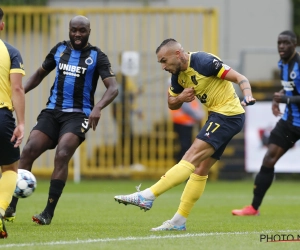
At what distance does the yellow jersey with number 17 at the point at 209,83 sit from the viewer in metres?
8.84

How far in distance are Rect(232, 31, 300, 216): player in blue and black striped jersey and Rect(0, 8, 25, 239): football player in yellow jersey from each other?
395 cm

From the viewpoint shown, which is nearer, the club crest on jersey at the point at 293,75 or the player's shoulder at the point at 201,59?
the player's shoulder at the point at 201,59

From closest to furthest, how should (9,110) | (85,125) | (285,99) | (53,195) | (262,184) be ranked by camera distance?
(9,110) < (53,195) < (85,125) < (285,99) < (262,184)

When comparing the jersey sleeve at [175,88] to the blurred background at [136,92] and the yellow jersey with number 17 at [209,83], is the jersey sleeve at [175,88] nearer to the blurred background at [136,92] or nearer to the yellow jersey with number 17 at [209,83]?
the yellow jersey with number 17 at [209,83]

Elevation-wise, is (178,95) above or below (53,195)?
above

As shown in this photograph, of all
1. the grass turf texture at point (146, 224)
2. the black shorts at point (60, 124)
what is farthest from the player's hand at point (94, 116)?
the grass turf texture at point (146, 224)

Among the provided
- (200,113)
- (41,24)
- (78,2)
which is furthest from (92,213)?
(78,2)

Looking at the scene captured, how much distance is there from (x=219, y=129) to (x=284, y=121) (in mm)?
2978

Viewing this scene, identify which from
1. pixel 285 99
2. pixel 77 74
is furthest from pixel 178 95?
pixel 285 99

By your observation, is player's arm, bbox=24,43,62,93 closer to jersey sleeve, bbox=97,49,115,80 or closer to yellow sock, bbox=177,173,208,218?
jersey sleeve, bbox=97,49,115,80

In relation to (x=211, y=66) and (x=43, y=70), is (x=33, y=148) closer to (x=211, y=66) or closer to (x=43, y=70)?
(x=43, y=70)

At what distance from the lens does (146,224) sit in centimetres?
961

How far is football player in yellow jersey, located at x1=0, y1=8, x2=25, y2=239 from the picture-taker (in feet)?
26.7

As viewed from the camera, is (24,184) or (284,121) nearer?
(24,184)
